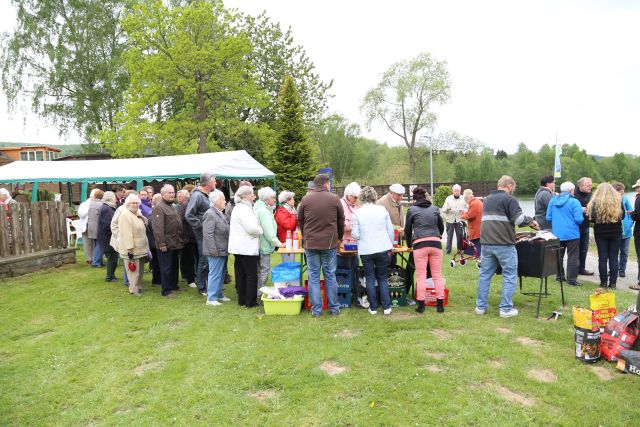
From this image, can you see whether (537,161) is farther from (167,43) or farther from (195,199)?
(195,199)

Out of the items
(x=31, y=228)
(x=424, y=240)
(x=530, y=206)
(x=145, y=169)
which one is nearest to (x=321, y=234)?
(x=424, y=240)

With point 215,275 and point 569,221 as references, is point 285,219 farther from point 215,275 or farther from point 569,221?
point 569,221

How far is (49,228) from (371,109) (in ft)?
128

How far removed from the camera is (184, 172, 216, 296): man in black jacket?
725 cm

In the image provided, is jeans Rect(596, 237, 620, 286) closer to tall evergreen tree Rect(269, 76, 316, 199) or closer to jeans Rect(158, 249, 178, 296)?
jeans Rect(158, 249, 178, 296)

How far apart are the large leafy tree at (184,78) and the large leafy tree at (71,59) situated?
431 centimetres

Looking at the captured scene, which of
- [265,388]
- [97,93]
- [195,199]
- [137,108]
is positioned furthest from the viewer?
[97,93]

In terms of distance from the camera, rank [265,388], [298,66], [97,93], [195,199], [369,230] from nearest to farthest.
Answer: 1. [265,388]
2. [369,230]
3. [195,199]
4. [97,93]
5. [298,66]

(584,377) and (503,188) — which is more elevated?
(503,188)

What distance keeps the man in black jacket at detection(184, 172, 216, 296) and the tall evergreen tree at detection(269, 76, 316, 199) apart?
16404 millimetres

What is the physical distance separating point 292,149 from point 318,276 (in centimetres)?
1871

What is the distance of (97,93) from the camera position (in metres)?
29.0

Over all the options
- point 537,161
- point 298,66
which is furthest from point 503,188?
point 537,161

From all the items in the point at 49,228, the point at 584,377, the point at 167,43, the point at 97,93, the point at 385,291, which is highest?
the point at 167,43
